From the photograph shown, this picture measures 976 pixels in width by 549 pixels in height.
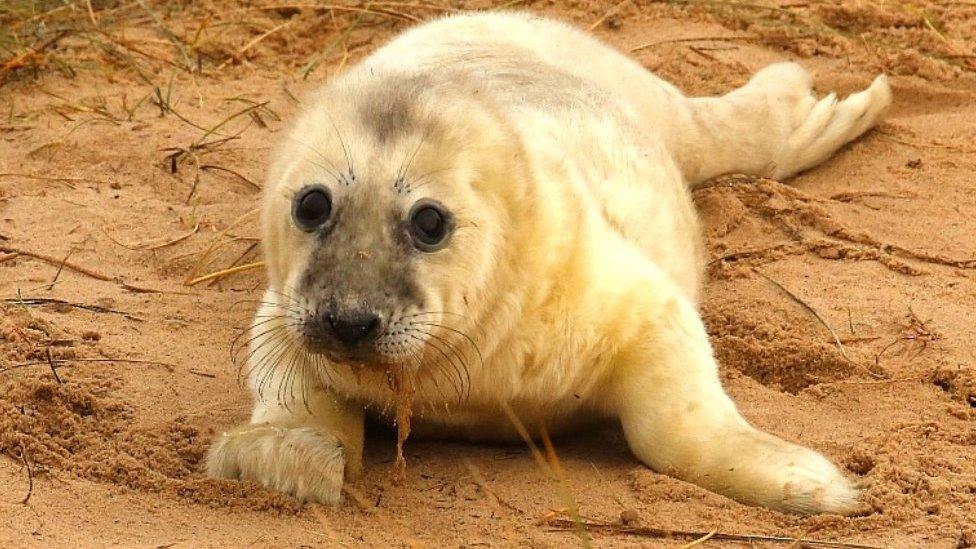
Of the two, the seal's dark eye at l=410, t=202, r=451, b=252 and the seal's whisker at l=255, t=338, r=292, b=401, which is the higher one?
the seal's dark eye at l=410, t=202, r=451, b=252

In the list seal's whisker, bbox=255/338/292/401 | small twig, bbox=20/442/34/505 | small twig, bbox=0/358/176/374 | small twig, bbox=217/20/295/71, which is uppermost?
small twig, bbox=217/20/295/71

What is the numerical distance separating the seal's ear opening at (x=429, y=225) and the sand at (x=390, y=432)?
608 mm

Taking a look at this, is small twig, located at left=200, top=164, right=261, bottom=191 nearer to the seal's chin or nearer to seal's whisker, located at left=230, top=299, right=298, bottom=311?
seal's whisker, located at left=230, top=299, right=298, bottom=311

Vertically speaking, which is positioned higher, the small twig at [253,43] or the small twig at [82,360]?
the small twig at [253,43]

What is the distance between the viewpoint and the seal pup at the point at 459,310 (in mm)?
3463

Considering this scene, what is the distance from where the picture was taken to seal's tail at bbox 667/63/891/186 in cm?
578

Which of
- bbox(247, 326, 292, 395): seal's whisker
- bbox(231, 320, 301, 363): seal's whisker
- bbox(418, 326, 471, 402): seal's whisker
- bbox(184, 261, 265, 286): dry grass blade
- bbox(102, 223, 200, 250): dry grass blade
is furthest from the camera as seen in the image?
bbox(102, 223, 200, 250): dry grass blade

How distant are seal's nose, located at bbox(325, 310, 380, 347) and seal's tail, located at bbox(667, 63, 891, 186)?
2.54m

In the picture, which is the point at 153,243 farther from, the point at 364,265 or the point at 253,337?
the point at 364,265

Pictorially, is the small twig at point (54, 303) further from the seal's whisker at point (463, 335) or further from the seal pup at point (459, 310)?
the seal's whisker at point (463, 335)

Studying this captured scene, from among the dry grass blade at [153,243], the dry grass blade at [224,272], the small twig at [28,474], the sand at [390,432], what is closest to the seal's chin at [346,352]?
the sand at [390,432]

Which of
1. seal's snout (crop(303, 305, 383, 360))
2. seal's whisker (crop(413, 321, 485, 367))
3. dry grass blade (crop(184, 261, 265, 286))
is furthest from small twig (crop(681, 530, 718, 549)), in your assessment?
dry grass blade (crop(184, 261, 265, 286))

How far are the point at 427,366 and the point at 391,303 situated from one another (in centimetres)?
33

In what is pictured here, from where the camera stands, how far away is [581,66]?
5.46 metres
